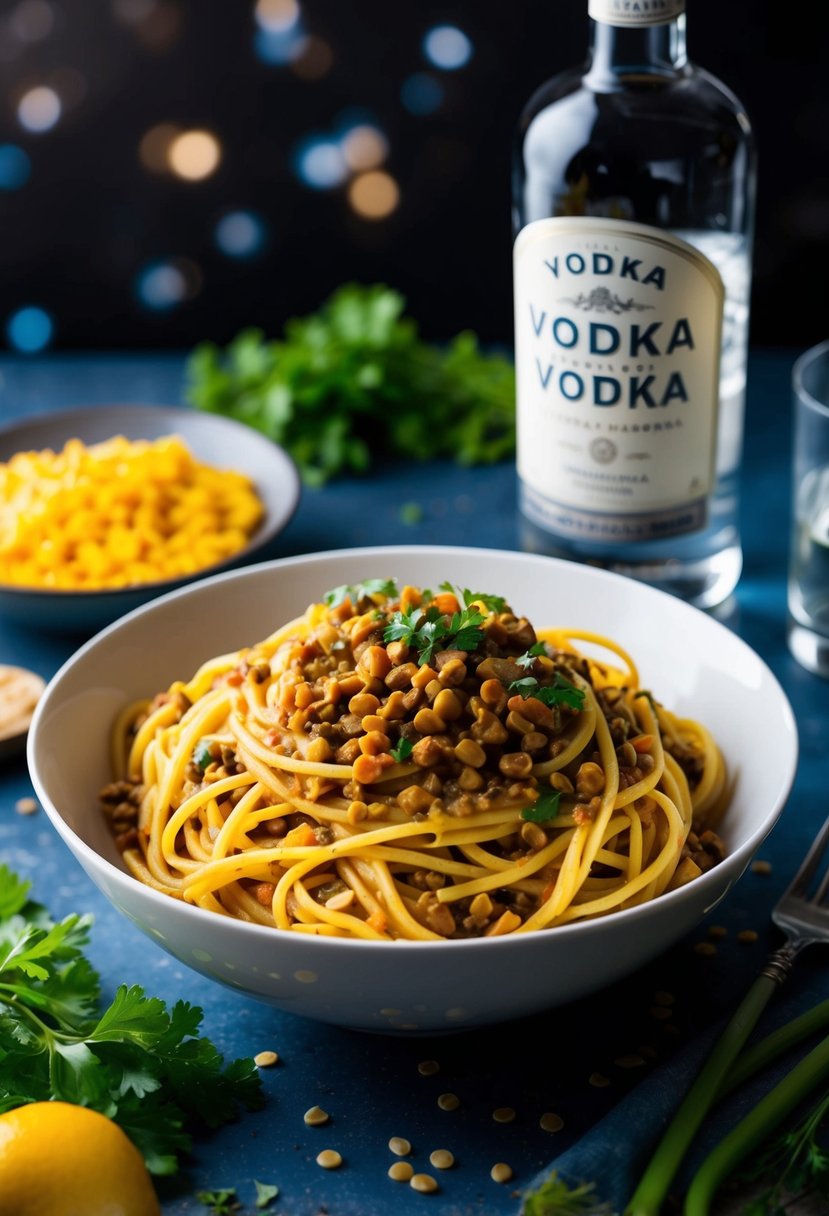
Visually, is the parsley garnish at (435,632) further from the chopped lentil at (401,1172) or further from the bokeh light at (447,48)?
the bokeh light at (447,48)

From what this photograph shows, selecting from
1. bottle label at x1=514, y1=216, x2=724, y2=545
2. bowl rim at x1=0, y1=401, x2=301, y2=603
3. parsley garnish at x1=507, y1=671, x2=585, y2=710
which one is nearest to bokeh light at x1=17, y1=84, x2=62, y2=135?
bowl rim at x1=0, y1=401, x2=301, y2=603

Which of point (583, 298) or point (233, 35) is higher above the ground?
point (233, 35)

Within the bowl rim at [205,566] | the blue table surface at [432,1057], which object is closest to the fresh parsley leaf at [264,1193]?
the blue table surface at [432,1057]

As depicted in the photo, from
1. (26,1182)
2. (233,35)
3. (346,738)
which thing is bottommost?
(26,1182)

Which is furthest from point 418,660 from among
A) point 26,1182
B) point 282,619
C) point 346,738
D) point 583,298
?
point 583,298

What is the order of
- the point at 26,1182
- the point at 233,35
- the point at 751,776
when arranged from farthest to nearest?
the point at 233,35 < the point at 751,776 < the point at 26,1182

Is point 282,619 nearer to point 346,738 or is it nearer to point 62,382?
point 346,738
